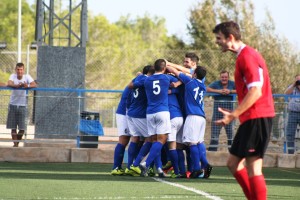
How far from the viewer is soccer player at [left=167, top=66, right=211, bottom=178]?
1630cm

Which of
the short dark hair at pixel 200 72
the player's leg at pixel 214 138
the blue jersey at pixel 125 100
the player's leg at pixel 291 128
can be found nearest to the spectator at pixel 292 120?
the player's leg at pixel 291 128

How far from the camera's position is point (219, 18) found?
46.5 meters

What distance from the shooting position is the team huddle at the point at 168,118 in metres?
16.3

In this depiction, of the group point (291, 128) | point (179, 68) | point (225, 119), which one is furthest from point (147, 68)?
point (225, 119)

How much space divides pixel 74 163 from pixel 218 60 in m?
11.9

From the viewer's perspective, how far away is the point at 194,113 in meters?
16.5

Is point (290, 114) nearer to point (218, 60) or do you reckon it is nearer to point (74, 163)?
point (74, 163)

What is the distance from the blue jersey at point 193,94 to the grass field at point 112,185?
1.17 meters

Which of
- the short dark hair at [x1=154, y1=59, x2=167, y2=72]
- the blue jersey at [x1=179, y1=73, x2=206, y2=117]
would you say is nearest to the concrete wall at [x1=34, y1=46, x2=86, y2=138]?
the blue jersey at [x1=179, y1=73, x2=206, y2=117]

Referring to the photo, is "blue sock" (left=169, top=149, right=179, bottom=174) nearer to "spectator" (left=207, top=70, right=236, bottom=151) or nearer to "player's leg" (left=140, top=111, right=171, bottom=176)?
"player's leg" (left=140, top=111, right=171, bottom=176)

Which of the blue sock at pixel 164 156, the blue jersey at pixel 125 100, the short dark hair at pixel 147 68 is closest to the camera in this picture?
the short dark hair at pixel 147 68

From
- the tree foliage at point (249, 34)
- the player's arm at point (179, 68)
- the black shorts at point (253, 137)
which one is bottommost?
the black shorts at point (253, 137)

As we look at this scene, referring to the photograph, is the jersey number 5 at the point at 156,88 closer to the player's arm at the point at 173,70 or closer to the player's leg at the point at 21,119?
the player's arm at the point at 173,70

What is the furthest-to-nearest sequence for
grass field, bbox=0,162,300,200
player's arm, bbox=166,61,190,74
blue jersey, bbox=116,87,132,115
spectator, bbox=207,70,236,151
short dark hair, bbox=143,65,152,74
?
spectator, bbox=207,70,236,151 < blue jersey, bbox=116,87,132,115 < short dark hair, bbox=143,65,152,74 < player's arm, bbox=166,61,190,74 < grass field, bbox=0,162,300,200
